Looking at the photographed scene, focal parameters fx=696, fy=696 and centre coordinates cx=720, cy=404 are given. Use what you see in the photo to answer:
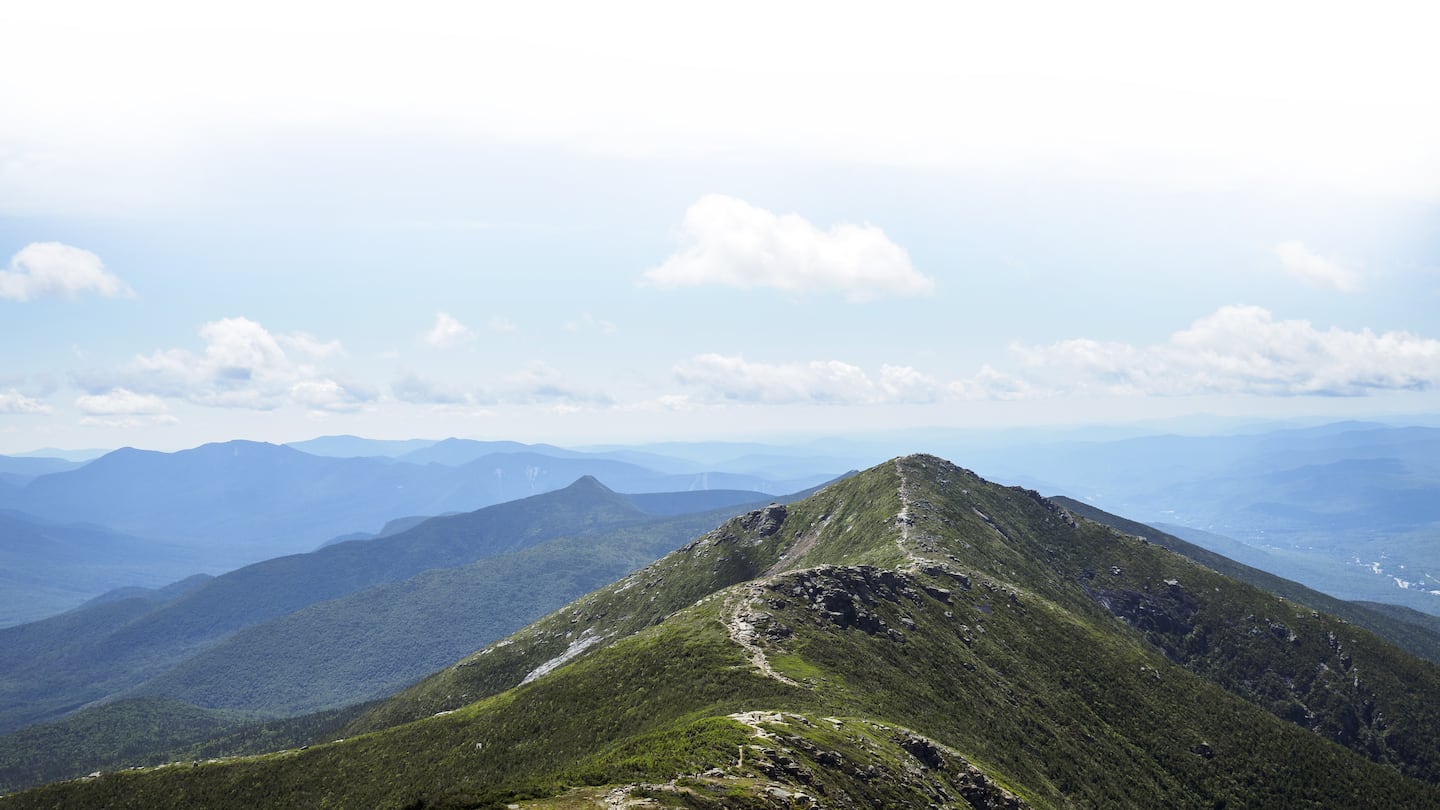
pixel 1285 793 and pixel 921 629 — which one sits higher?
pixel 921 629

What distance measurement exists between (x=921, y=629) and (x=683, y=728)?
86.1m

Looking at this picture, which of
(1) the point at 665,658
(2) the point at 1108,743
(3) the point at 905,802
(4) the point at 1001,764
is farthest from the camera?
(2) the point at 1108,743

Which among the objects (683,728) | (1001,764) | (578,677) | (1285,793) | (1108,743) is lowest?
(1285,793)

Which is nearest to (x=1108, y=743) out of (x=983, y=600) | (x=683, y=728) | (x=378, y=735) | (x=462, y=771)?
(x=983, y=600)

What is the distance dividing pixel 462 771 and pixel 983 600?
138797mm

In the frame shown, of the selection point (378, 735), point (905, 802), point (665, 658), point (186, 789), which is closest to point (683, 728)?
point (905, 802)

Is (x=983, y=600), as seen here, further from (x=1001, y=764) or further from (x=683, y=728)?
(x=683, y=728)

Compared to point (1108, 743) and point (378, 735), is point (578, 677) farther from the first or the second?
point (1108, 743)

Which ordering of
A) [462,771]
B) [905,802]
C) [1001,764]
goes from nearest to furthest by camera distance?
[905,802]
[462,771]
[1001,764]

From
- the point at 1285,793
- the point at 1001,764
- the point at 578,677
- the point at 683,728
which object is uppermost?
the point at 683,728

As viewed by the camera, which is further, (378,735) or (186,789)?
(378,735)

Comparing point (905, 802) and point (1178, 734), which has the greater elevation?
point (905, 802)

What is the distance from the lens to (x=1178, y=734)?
557 ft

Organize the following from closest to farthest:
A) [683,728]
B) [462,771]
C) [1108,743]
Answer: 1. [683,728]
2. [462,771]
3. [1108,743]
